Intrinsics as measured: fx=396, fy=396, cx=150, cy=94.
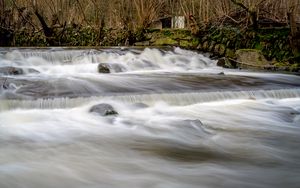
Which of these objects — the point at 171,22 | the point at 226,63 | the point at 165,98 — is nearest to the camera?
the point at 165,98

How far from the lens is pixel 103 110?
19.4 ft

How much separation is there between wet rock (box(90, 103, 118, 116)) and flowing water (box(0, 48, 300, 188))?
11cm

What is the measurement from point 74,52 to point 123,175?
787 centimetres

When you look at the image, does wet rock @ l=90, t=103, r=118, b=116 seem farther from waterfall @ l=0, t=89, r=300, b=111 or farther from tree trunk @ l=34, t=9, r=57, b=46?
tree trunk @ l=34, t=9, r=57, b=46

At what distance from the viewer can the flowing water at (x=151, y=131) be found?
3.61 metres

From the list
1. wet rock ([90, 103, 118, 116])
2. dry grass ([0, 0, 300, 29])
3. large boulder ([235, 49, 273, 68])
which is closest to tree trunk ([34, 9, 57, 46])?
dry grass ([0, 0, 300, 29])

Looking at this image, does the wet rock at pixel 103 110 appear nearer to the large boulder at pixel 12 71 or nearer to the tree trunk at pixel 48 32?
the large boulder at pixel 12 71

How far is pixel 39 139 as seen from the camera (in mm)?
4816

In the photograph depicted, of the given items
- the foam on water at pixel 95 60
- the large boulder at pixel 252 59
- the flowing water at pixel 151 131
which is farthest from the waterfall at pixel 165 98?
the foam on water at pixel 95 60

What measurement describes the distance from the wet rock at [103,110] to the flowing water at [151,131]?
0.11 meters

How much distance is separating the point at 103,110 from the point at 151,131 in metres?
1.01

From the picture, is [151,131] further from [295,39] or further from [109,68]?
[295,39]

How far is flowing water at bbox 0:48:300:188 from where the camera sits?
3.61 m

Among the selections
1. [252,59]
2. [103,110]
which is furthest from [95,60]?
[103,110]
